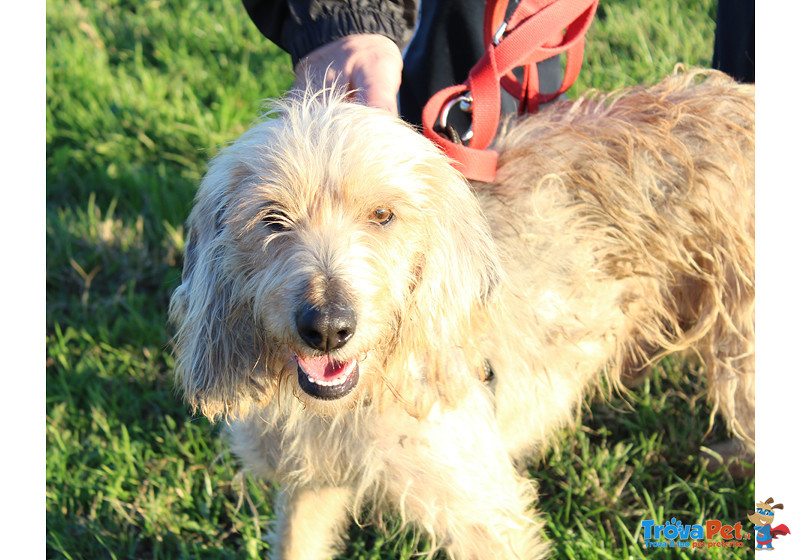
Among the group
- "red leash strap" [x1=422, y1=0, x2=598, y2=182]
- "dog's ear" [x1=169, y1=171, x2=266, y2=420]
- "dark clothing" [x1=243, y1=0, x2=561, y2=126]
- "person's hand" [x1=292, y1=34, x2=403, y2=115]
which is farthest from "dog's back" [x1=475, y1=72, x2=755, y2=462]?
"dog's ear" [x1=169, y1=171, x2=266, y2=420]

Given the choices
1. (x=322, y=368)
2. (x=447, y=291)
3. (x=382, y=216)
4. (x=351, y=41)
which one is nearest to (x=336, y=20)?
(x=351, y=41)

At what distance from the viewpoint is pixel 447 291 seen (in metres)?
2.05

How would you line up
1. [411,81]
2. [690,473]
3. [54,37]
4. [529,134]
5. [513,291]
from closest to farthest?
1. [513,291]
2. [529,134]
3. [690,473]
4. [411,81]
5. [54,37]

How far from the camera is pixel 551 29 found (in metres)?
2.44

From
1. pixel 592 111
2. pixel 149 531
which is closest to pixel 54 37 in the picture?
pixel 149 531

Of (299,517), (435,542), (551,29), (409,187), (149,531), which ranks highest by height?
(551,29)

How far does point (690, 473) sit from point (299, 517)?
66.7 inches

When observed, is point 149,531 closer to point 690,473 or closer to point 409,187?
point 409,187

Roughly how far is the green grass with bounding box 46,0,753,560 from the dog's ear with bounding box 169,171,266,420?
869mm

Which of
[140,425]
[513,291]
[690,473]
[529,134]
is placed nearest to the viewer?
[513,291]
